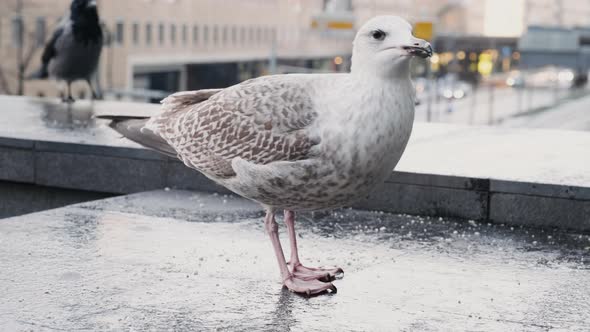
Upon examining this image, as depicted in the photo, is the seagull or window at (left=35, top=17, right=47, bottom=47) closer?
the seagull

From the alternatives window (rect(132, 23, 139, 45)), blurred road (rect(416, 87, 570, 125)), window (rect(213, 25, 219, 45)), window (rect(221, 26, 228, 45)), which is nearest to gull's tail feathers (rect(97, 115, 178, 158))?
blurred road (rect(416, 87, 570, 125))

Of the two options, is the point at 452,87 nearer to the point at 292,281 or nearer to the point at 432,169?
the point at 432,169

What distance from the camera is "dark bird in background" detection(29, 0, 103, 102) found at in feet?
40.8

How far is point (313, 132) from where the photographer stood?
465 cm

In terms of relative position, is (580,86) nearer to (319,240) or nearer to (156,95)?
(156,95)

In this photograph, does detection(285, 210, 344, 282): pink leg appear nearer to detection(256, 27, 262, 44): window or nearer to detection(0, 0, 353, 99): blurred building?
detection(0, 0, 353, 99): blurred building

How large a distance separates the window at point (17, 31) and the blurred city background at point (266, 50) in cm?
6

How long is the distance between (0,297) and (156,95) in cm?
4290

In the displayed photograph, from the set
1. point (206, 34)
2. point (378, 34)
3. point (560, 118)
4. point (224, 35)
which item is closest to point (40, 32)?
point (206, 34)

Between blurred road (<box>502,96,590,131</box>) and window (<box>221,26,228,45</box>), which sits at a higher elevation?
window (<box>221,26,228,45</box>)

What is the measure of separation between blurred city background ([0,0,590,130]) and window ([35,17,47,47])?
57 mm

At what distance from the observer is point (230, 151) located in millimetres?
4965

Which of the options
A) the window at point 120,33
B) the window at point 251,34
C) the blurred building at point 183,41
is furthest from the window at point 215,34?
the window at point 120,33

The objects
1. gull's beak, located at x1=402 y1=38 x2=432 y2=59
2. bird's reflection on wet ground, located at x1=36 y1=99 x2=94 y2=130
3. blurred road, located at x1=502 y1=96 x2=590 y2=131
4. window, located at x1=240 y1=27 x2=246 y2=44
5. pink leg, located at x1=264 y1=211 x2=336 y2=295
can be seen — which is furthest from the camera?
window, located at x1=240 y1=27 x2=246 y2=44
